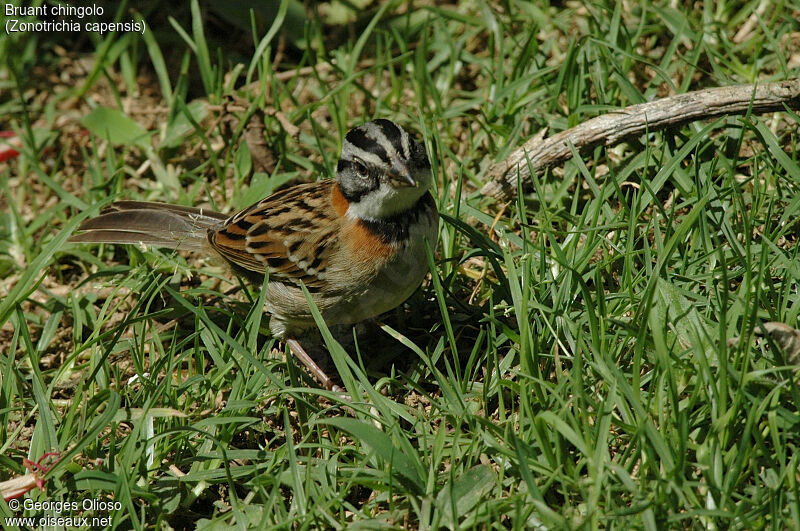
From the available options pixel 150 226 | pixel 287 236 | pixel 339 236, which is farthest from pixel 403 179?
pixel 150 226

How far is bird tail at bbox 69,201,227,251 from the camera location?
4918mm

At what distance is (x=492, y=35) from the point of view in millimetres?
5879

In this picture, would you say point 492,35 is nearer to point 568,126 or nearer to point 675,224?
point 568,126

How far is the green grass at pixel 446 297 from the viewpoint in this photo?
3303mm

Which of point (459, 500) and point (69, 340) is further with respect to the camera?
point (69, 340)

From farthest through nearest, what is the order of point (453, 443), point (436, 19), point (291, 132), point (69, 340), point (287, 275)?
point (436, 19)
point (291, 132)
point (69, 340)
point (287, 275)
point (453, 443)

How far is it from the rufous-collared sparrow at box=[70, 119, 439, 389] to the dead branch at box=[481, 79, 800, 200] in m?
0.80

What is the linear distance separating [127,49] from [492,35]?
10.0 feet

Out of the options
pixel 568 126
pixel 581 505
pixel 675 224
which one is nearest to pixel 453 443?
pixel 581 505

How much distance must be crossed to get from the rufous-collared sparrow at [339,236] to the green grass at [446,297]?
20 cm

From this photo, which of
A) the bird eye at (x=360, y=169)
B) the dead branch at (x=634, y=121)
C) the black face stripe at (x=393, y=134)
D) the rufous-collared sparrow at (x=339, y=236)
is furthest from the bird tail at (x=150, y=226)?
the dead branch at (x=634, y=121)

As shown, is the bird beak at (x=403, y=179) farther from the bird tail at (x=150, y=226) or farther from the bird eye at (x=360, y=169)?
the bird tail at (x=150, y=226)

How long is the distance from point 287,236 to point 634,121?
2096mm

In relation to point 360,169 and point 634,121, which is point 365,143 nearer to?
point 360,169
